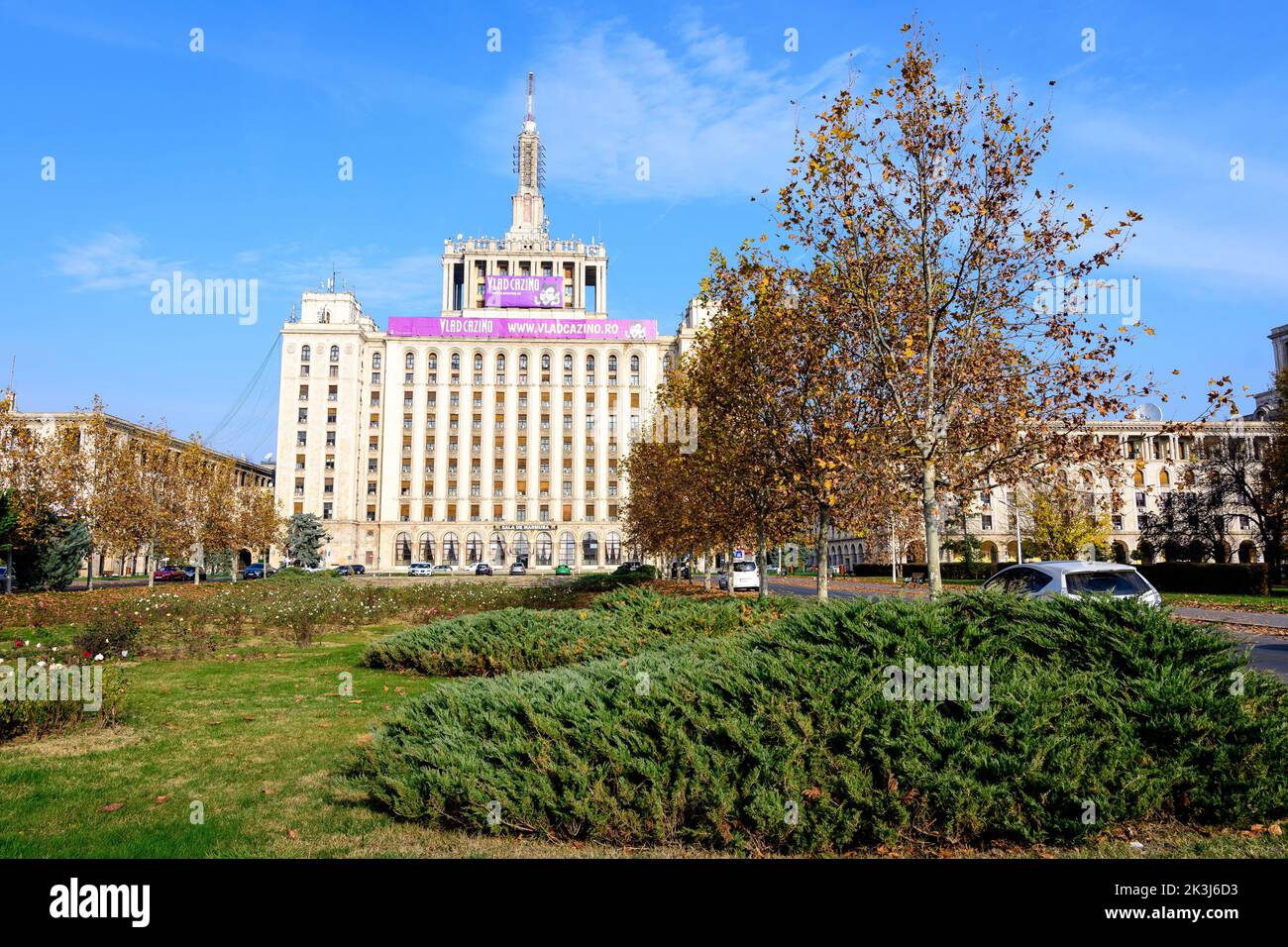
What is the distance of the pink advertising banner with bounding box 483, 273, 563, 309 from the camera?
335 ft

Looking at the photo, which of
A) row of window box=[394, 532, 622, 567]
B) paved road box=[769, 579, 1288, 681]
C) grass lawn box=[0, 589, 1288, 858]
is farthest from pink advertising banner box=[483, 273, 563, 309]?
grass lawn box=[0, 589, 1288, 858]

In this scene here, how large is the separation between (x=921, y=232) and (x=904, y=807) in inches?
389

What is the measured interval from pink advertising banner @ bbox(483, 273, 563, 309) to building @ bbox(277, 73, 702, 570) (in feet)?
0.61

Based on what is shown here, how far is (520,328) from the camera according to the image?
101m

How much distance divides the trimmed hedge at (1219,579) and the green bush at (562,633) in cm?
3379

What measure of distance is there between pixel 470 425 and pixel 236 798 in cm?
9551

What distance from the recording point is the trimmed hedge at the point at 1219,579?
115 ft

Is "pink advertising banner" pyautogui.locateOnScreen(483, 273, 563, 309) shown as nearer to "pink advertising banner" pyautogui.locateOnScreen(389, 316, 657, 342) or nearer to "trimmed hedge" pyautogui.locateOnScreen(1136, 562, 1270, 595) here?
"pink advertising banner" pyautogui.locateOnScreen(389, 316, 657, 342)

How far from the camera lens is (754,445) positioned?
62.5 ft

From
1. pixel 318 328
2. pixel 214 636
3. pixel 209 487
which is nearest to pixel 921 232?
pixel 214 636

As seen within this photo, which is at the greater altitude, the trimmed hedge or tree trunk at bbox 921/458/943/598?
tree trunk at bbox 921/458/943/598

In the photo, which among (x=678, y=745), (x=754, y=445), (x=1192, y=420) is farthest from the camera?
(x=754, y=445)

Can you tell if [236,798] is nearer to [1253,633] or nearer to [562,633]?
[562,633]

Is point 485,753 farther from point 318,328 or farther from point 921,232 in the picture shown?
point 318,328
